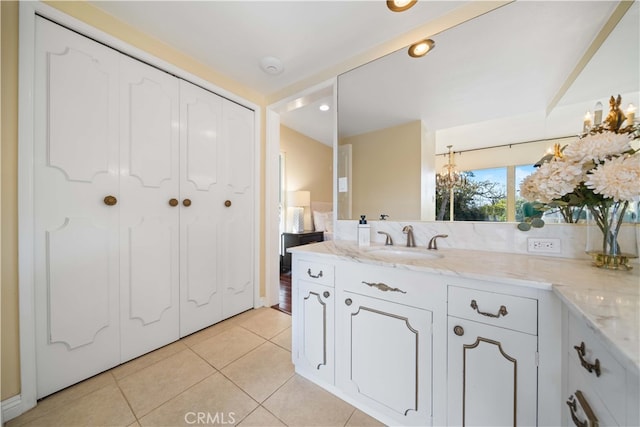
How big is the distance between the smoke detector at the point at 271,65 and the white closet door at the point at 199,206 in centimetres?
49

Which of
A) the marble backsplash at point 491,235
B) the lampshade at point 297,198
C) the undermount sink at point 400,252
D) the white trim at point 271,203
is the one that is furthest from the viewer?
the lampshade at point 297,198

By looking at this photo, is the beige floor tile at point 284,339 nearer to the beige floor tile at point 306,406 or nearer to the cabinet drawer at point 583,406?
the beige floor tile at point 306,406

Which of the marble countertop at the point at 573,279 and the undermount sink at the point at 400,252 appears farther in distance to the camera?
the undermount sink at the point at 400,252

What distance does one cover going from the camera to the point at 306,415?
1.13 meters

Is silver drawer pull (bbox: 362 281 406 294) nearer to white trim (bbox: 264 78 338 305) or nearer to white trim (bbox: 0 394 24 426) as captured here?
white trim (bbox: 264 78 338 305)

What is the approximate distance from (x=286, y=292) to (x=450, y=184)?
229 centimetres

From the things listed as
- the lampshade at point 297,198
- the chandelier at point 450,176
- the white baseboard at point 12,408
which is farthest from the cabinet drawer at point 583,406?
the lampshade at point 297,198

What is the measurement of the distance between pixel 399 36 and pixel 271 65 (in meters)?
1.00

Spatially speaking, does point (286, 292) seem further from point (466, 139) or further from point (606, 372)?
point (606, 372)

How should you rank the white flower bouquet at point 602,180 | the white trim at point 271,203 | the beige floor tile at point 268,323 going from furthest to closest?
the white trim at point 271,203
the beige floor tile at point 268,323
the white flower bouquet at point 602,180

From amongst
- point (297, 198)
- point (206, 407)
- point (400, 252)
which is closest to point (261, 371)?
point (206, 407)

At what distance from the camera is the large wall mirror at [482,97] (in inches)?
39.9

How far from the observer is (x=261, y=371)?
56.6 inches

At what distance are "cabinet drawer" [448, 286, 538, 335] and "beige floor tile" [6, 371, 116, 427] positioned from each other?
1939mm
